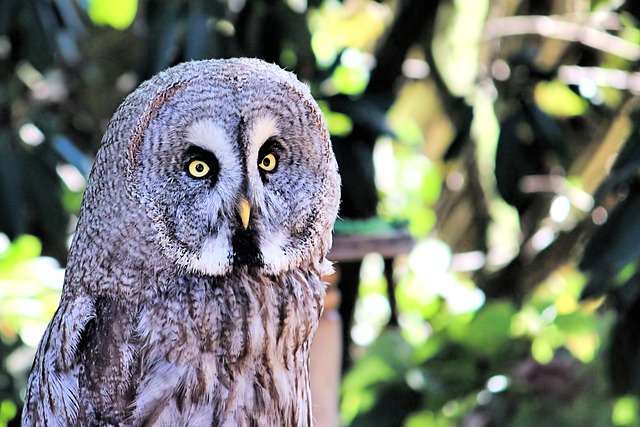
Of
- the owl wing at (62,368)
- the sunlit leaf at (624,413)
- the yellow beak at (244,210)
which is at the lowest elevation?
the owl wing at (62,368)

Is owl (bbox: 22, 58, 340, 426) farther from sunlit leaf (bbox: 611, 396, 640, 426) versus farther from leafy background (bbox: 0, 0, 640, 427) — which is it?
sunlit leaf (bbox: 611, 396, 640, 426)

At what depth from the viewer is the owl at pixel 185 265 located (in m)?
0.94

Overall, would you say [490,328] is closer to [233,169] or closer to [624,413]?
[624,413]

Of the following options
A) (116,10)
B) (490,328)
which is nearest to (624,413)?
(490,328)

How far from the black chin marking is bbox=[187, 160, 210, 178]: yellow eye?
0.07 meters

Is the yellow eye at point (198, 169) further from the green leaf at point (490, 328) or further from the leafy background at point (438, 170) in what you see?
the green leaf at point (490, 328)

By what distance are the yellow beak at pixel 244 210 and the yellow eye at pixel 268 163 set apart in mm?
50

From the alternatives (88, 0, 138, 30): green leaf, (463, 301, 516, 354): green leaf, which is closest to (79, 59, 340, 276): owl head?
(88, 0, 138, 30): green leaf

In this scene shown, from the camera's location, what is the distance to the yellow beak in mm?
966

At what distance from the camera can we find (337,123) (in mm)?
1887

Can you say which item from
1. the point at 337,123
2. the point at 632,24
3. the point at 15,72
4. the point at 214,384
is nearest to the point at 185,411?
the point at 214,384

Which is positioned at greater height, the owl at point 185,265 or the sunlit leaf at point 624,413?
the sunlit leaf at point 624,413

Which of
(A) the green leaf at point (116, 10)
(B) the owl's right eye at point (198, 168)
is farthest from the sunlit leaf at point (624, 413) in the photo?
(B) the owl's right eye at point (198, 168)

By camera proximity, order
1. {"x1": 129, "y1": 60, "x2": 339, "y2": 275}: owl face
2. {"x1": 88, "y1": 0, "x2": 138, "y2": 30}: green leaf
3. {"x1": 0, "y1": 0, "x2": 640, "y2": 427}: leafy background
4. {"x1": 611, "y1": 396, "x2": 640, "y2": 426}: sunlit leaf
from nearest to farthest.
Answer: {"x1": 129, "y1": 60, "x2": 339, "y2": 275}: owl face → {"x1": 0, "y1": 0, "x2": 640, "y2": 427}: leafy background → {"x1": 88, "y1": 0, "x2": 138, "y2": 30}: green leaf → {"x1": 611, "y1": 396, "x2": 640, "y2": 426}: sunlit leaf
